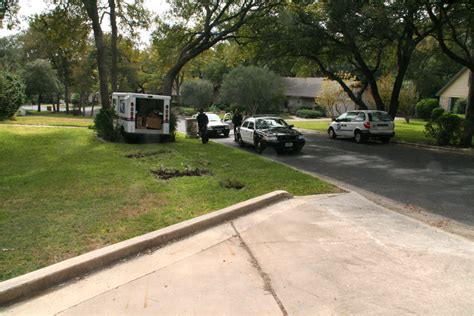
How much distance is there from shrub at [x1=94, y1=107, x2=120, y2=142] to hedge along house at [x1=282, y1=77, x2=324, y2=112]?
43345mm

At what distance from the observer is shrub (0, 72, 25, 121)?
29.2 metres

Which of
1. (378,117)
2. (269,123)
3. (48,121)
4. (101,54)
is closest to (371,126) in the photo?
(378,117)

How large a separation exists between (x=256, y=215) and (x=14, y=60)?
67713mm

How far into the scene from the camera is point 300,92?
199ft

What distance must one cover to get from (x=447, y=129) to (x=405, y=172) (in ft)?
27.3

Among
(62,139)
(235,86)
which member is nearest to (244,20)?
(62,139)

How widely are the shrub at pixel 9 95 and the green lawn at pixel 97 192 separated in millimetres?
16800

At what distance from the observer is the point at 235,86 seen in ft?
164

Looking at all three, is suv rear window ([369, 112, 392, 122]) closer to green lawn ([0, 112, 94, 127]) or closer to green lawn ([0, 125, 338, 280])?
green lawn ([0, 125, 338, 280])

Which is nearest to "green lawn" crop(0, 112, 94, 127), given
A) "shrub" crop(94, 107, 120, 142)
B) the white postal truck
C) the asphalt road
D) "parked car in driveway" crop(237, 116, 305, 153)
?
"shrub" crop(94, 107, 120, 142)

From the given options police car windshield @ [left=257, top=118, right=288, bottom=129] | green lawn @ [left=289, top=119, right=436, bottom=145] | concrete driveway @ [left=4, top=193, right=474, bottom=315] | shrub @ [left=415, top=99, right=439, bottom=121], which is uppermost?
shrub @ [left=415, top=99, right=439, bottom=121]

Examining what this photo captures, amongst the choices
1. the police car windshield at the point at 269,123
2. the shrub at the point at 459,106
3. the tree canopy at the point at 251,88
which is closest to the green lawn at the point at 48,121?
the police car windshield at the point at 269,123

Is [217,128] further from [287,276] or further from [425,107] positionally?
[425,107]

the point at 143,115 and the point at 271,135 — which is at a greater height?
the point at 143,115
